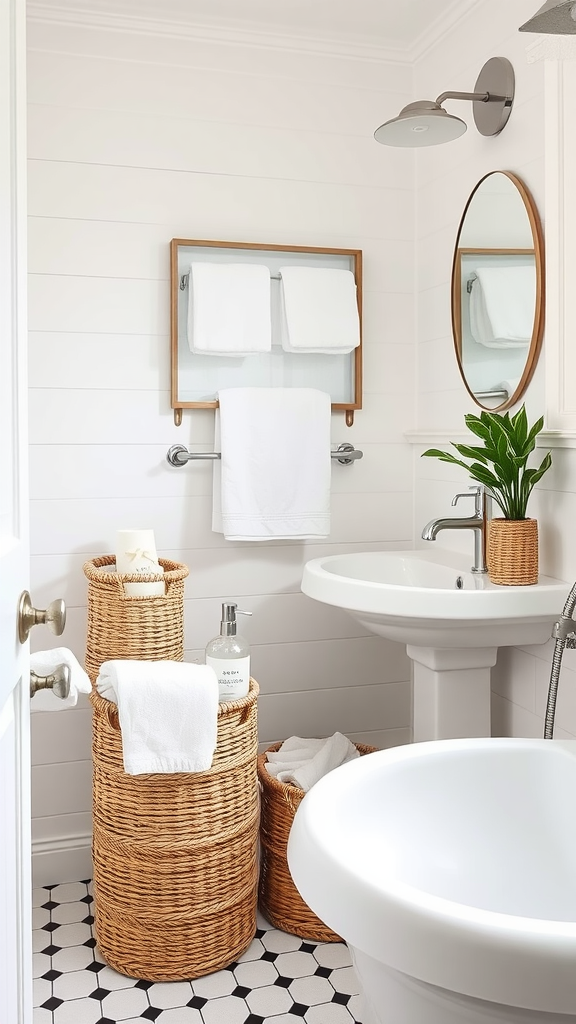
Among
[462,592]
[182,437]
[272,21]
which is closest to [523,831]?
[462,592]

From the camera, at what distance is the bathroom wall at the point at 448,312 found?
77.1 inches

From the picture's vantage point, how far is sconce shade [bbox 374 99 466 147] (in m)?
1.92

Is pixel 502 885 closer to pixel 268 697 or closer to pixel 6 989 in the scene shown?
pixel 6 989

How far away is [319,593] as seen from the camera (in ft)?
6.63

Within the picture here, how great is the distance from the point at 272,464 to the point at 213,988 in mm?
1309

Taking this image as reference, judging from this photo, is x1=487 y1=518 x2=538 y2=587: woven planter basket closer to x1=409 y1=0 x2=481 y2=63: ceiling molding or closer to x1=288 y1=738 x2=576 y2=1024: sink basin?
x1=288 y1=738 x2=576 y2=1024: sink basin

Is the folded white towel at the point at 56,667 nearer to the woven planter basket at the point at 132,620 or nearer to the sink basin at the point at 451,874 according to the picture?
the sink basin at the point at 451,874

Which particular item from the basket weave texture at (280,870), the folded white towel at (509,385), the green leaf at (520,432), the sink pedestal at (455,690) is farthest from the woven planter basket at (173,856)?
the folded white towel at (509,385)

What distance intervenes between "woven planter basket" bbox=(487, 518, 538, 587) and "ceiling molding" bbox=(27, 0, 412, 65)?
1549 mm

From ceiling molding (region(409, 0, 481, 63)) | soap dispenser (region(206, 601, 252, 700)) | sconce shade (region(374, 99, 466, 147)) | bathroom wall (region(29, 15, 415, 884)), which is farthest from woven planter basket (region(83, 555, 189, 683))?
ceiling molding (region(409, 0, 481, 63))

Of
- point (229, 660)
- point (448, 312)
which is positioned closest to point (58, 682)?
point (229, 660)

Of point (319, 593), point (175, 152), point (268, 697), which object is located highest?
point (175, 152)

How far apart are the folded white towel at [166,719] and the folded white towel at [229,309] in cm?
96

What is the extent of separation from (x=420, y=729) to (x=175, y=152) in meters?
1.70
